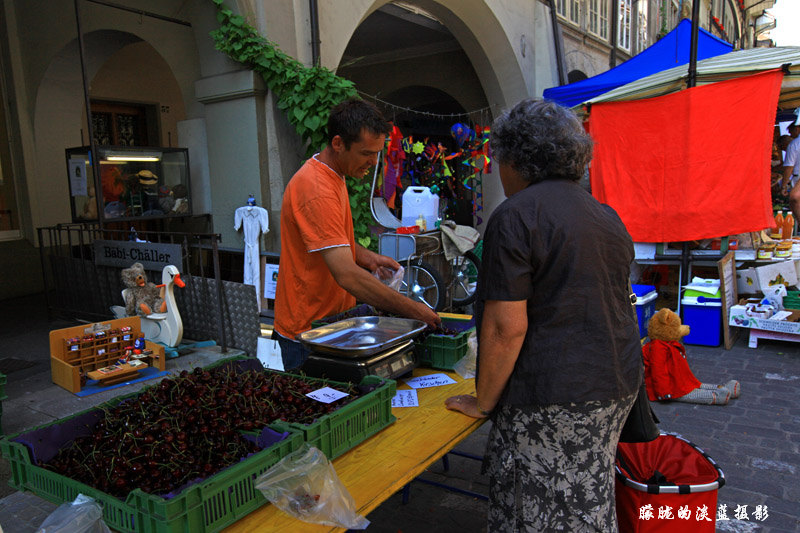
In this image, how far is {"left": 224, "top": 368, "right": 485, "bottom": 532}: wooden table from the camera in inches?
60.4

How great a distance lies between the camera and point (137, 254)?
6062mm

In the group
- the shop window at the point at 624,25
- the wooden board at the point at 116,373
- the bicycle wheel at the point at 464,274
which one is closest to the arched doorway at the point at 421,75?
the bicycle wheel at the point at 464,274

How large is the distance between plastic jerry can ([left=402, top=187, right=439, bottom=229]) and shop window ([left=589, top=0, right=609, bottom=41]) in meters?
9.24

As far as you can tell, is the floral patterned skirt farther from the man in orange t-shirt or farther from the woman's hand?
the man in orange t-shirt

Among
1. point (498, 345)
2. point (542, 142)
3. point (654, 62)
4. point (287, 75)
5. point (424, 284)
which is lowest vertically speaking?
point (424, 284)

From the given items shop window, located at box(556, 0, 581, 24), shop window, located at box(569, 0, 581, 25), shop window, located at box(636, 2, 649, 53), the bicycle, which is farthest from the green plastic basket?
shop window, located at box(636, 2, 649, 53)

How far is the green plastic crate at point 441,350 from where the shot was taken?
2.71m

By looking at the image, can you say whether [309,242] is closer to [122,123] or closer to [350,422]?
[350,422]

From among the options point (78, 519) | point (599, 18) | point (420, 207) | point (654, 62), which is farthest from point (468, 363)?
point (599, 18)

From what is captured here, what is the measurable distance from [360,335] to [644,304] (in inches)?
171

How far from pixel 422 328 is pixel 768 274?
5.91 m

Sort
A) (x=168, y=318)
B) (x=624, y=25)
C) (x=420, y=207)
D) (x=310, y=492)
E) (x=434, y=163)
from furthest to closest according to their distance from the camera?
(x=624, y=25) → (x=434, y=163) → (x=420, y=207) → (x=168, y=318) → (x=310, y=492)

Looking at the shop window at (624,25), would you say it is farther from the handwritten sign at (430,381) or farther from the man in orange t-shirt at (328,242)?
the handwritten sign at (430,381)

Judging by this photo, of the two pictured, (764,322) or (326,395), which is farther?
(764,322)
